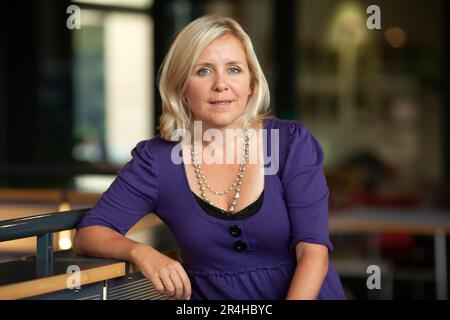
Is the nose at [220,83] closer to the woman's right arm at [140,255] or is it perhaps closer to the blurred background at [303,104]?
the woman's right arm at [140,255]

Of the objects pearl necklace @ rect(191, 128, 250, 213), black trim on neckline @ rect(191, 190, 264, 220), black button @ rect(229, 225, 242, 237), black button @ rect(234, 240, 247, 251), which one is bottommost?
black button @ rect(234, 240, 247, 251)

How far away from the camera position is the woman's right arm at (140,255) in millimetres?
1852

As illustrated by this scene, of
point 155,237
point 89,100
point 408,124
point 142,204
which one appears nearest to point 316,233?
point 142,204

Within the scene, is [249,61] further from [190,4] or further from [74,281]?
[190,4]

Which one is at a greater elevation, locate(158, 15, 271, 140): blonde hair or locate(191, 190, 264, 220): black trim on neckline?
locate(158, 15, 271, 140): blonde hair

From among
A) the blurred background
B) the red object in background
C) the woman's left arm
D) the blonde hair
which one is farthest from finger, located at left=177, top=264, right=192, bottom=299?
the red object in background

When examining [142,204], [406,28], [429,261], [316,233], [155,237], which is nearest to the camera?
[316,233]

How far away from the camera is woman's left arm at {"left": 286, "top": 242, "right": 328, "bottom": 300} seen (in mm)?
1862

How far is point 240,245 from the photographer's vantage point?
76.9 inches

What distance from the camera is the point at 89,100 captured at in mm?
8086

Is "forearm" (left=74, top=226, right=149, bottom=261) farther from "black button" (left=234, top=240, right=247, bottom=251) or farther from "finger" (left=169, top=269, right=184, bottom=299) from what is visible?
"black button" (left=234, top=240, right=247, bottom=251)

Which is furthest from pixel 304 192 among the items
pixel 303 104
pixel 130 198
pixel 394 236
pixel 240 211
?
pixel 303 104

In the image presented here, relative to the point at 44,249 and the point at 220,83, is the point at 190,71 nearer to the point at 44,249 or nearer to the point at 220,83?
the point at 220,83
